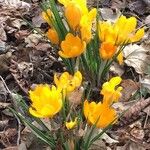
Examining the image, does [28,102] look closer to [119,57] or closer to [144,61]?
[119,57]

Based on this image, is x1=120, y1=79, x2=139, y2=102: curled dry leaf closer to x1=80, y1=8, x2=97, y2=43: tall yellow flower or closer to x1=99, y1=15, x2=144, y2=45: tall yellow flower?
x1=99, y1=15, x2=144, y2=45: tall yellow flower

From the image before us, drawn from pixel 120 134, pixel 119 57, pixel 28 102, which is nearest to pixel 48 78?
pixel 28 102

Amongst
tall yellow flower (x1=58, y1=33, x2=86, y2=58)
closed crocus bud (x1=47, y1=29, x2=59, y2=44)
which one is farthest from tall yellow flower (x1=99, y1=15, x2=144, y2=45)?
closed crocus bud (x1=47, y1=29, x2=59, y2=44)

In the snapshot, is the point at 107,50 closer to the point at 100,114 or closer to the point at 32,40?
the point at 100,114

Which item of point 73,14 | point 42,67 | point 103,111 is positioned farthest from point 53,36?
point 103,111

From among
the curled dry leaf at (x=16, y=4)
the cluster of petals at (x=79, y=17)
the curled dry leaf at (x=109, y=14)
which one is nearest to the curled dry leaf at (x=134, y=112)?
the cluster of petals at (x=79, y=17)
